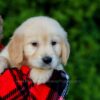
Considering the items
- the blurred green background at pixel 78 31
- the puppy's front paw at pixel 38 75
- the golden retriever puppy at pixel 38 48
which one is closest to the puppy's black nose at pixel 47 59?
the golden retriever puppy at pixel 38 48

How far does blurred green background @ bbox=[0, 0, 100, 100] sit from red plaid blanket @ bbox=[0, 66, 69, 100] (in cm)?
229

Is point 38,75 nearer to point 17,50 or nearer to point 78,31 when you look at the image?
point 17,50

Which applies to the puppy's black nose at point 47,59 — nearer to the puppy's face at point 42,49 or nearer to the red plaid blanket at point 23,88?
the puppy's face at point 42,49

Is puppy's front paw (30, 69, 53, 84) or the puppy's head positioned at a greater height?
the puppy's head

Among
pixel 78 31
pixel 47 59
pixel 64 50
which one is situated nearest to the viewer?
pixel 47 59

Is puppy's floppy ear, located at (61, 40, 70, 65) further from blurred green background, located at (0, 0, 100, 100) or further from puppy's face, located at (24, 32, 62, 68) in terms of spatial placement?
blurred green background, located at (0, 0, 100, 100)

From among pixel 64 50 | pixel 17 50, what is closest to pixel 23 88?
pixel 17 50

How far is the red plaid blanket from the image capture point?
4660mm

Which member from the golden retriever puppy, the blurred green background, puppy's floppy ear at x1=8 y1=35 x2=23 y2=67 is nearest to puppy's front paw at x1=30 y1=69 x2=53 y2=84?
the golden retriever puppy

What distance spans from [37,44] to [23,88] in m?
0.27

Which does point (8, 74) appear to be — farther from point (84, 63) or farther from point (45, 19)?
point (84, 63)

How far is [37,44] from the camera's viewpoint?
466cm

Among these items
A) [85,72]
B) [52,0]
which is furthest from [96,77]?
[52,0]

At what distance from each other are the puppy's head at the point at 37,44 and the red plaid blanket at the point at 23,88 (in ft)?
0.23
